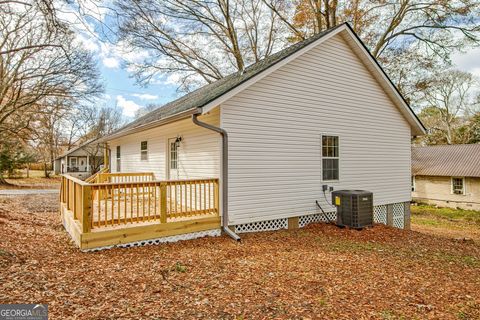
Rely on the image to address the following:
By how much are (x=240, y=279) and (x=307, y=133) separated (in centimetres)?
526

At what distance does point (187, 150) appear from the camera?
859 cm

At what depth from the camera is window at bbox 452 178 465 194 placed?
22641mm

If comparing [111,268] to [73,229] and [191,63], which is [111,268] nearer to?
[73,229]

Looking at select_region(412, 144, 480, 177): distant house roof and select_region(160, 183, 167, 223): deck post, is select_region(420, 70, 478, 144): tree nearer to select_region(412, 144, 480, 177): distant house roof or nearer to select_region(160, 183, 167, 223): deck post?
select_region(412, 144, 480, 177): distant house roof

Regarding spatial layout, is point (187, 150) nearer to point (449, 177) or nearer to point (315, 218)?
point (315, 218)

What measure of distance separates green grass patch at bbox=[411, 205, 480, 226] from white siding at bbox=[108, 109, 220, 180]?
15772mm

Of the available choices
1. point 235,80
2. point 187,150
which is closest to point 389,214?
point 235,80

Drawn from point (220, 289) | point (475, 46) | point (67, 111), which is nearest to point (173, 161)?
point (220, 289)

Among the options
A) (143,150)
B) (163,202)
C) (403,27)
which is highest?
(403,27)

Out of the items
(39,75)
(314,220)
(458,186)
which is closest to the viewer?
(314,220)

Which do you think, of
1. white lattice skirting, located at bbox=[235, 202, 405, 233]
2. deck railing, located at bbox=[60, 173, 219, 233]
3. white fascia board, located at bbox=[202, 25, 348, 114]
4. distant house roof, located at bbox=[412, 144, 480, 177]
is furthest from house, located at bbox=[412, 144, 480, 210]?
deck railing, located at bbox=[60, 173, 219, 233]

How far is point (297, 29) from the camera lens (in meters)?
17.5

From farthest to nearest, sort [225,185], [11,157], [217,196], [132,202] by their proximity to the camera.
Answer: [11,157] → [217,196] → [225,185] → [132,202]

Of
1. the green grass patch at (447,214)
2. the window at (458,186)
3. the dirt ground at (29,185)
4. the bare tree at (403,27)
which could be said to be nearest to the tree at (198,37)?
the bare tree at (403,27)
